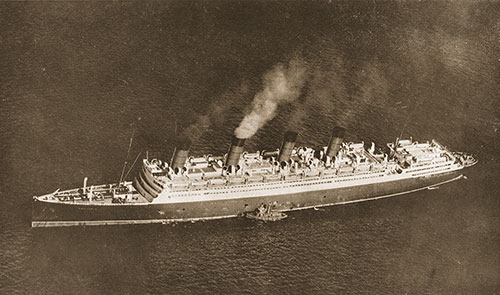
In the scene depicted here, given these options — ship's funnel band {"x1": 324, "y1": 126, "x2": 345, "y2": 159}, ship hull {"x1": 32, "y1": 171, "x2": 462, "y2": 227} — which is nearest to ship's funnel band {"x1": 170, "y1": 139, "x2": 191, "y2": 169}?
ship hull {"x1": 32, "y1": 171, "x2": 462, "y2": 227}

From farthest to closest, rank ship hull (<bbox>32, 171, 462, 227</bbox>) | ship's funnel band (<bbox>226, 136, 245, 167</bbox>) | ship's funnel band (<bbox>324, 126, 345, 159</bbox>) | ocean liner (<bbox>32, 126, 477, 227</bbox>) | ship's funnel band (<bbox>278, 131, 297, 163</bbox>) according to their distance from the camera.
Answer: ship's funnel band (<bbox>324, 126, 345, 159</bbox>)
ship's funnel band (<bbox>278, 131, 297, 163</bbox>)
ship's funnel band (<bbox>226, 136, 245, 167</bbox>)
ocean liner (<bbox>32, 126, 477, 227</bbox>)
ship hull (<bbox>32, 171, 462, 227</bbox>)

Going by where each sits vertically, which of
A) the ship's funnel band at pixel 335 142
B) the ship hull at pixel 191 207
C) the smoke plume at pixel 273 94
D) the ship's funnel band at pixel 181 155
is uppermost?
the smoke plume at pixel 273 94

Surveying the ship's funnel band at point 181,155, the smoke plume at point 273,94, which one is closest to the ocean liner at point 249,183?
the ship's funnel band at point 181,155

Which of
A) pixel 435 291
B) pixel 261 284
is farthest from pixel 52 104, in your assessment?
pixel 435 291

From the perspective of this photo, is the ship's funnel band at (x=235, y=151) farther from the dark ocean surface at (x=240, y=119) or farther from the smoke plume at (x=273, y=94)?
the smoke plume at (x=273, y=94)

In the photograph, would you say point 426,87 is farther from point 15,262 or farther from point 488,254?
point 15,262

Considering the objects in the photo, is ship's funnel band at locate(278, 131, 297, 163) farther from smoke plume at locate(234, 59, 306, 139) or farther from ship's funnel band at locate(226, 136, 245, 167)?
smoke plume at locate(234, 59, 306, 139)
